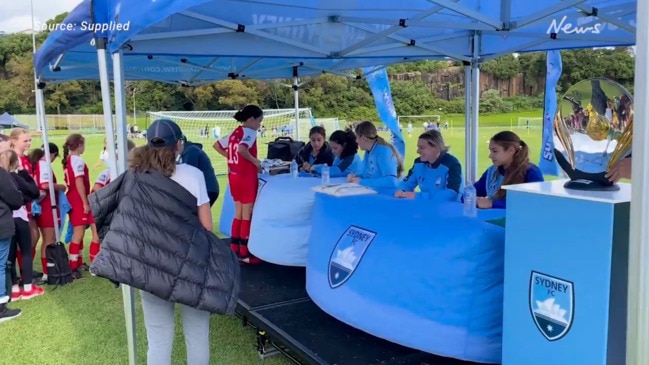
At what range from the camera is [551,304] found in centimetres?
205

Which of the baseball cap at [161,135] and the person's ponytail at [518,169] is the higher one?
the baseball cap at [161,135]

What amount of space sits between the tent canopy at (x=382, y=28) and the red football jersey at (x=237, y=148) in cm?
81

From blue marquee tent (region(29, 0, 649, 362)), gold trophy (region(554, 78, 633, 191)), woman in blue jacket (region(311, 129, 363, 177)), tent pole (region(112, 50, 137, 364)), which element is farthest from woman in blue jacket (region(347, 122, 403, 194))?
gold trophy (region(554, 78, 633, 191))

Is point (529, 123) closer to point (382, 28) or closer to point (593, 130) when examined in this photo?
point (382, 28)

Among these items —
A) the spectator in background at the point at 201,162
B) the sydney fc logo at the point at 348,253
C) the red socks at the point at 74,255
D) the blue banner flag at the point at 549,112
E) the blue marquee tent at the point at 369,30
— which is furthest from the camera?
the blue banner flag at the point at 549,112

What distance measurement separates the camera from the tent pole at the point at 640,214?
4.33ft

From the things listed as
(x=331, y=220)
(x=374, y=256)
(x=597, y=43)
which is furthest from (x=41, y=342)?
(x=597, y=43)

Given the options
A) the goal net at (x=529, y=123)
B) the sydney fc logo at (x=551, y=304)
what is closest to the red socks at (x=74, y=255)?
the sydney fc logo at (x=551, y=304)

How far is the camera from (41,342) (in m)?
3.89

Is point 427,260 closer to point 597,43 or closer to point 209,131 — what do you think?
point 597,43

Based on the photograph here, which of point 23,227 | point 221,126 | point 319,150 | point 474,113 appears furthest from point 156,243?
point 221,126

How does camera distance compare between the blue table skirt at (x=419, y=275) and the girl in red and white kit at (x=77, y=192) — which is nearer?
the blue table skirt at (x=419, y=275)

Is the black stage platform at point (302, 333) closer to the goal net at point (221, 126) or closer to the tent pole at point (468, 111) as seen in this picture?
the tent pole at point (468, 111)

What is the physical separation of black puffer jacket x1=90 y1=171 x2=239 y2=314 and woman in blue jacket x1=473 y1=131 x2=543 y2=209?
60.4 inches
